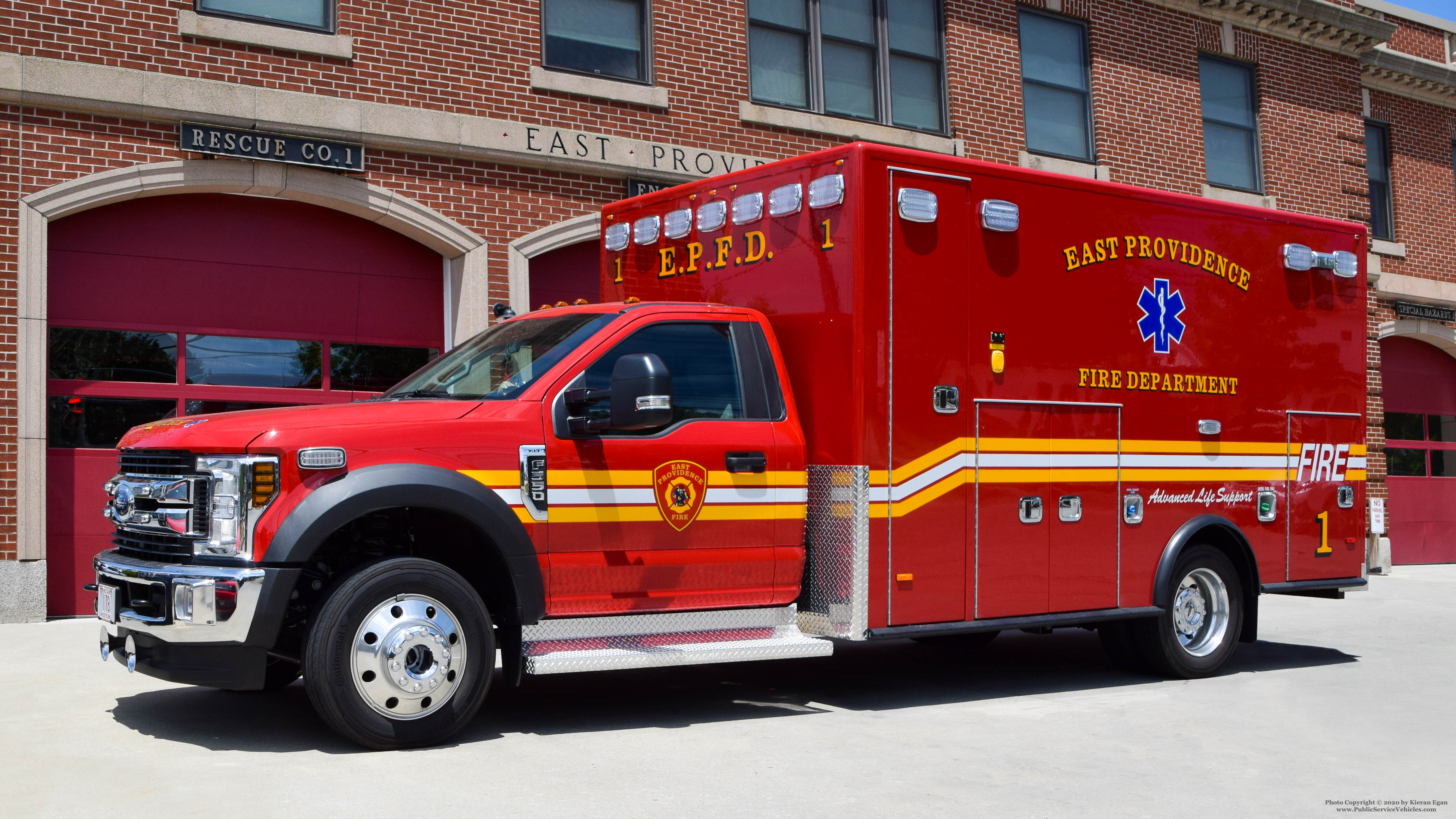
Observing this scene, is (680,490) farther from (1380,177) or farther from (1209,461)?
(1380,177)

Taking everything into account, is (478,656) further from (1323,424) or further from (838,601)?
(1323,424)

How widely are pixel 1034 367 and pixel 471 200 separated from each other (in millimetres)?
6679

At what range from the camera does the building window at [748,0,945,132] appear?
14820mm

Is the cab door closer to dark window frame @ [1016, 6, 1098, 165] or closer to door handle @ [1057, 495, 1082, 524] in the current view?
door handle @ [1057, 495, 1082, 524]

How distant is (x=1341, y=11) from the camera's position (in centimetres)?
1920

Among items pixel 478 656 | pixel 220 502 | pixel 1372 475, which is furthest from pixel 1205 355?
pixel 1372 475

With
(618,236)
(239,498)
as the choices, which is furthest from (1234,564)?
(239,498)

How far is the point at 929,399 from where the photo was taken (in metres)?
7.37

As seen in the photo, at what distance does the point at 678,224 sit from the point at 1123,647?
395 centimetres

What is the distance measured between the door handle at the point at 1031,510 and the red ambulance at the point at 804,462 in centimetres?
1

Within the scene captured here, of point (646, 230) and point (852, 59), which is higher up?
point (852, 59)

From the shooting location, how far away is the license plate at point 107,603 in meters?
6.14

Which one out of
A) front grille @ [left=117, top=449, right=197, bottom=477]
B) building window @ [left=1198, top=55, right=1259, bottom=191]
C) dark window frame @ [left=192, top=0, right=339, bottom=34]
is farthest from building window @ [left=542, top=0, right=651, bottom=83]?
building window @ [left=1198, top=55, right=1259, bottom=191]

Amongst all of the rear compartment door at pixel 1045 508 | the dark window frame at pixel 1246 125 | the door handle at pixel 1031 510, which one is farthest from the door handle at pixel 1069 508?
the dark window frame at pixel 1246 125
